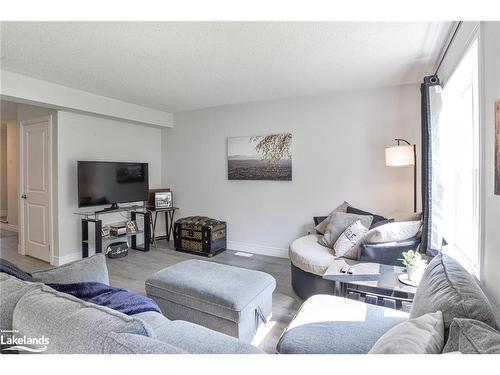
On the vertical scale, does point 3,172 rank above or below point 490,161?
above

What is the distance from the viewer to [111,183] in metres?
4.09

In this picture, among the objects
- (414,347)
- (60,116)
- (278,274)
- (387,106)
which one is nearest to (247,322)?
(414,347)

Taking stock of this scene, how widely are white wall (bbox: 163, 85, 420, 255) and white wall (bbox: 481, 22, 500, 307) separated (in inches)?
79.7

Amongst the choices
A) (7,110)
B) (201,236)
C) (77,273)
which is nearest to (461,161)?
(77,273)

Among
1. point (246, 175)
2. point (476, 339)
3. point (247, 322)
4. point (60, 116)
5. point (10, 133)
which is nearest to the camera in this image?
point (476, 339)

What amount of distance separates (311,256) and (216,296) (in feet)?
3.86

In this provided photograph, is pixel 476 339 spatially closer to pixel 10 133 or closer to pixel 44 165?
pixel 44 165

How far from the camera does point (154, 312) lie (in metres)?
1.59

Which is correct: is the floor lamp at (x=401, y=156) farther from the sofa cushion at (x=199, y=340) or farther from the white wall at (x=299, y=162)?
the sofa cushion at (x=199, y=340)

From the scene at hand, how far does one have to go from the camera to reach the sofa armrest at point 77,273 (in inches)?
62.2

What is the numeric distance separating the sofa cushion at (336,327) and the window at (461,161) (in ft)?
2.72

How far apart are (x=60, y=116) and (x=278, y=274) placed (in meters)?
3.59

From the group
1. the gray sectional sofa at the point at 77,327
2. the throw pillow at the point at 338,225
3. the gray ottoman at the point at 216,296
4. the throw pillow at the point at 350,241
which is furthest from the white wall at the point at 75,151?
the throw pillow at the point at 350,241

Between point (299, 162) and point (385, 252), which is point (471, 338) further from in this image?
point (299, 162)
